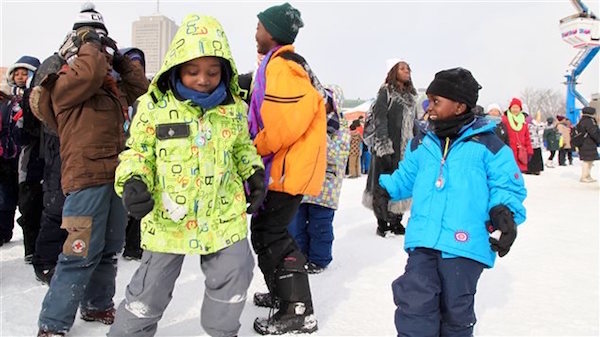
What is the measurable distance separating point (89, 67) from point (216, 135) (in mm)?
854

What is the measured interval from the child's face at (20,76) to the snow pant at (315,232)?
286cm

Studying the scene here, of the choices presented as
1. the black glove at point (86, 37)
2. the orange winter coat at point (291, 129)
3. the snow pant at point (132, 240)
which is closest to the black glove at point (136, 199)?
the orange winter coat at point (291, 129)

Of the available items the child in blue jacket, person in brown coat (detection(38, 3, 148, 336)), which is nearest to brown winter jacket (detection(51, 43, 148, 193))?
person in brown coat (detection(38, 3, 148, 336))

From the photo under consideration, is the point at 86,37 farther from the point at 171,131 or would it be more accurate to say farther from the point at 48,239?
the point at 48,239

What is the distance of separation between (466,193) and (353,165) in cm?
1165

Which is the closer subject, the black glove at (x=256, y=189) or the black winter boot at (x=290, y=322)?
the black glove at (x=256, y=189)

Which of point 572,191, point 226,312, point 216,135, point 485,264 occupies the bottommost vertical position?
point 572,191

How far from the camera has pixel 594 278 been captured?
4.18 m

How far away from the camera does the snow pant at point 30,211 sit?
14.2ft

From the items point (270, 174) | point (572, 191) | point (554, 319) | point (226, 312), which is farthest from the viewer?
point (572, 191)

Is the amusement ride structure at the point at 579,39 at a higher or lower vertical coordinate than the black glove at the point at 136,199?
higher

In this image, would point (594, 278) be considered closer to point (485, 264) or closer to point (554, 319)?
point (554, 319)

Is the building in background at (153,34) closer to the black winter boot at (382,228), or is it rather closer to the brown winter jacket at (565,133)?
the black winter boot at (382,228)

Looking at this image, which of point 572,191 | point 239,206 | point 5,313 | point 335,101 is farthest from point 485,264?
point 572,191
